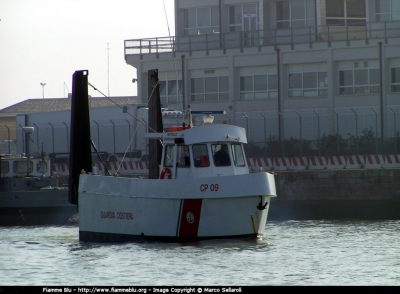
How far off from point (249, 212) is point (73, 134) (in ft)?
21.0

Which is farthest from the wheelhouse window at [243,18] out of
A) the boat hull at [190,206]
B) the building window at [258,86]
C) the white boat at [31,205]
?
the boat hull at [190,206]

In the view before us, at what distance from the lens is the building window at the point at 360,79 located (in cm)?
4644

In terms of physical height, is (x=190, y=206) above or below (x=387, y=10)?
below

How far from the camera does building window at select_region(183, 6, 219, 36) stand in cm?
5269

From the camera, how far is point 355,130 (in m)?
40.2

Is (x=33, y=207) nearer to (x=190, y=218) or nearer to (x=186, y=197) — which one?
(x=190, y=218)

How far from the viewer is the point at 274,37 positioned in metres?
48.3

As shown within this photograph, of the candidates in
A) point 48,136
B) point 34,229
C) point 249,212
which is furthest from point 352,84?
point 249,212

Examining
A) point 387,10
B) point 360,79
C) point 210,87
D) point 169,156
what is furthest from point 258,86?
point 169,156

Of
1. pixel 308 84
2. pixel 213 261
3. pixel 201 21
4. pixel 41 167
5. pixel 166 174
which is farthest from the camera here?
pixel 201 21

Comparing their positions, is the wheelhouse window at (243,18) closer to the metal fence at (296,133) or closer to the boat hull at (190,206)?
the metal fence at (296,133)

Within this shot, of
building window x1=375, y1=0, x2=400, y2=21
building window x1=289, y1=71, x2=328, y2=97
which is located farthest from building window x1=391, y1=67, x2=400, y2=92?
building window x1=375, y1=0, x2=400, y2=21

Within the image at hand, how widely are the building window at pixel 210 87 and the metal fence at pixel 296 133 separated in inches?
151

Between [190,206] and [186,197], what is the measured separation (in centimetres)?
25
